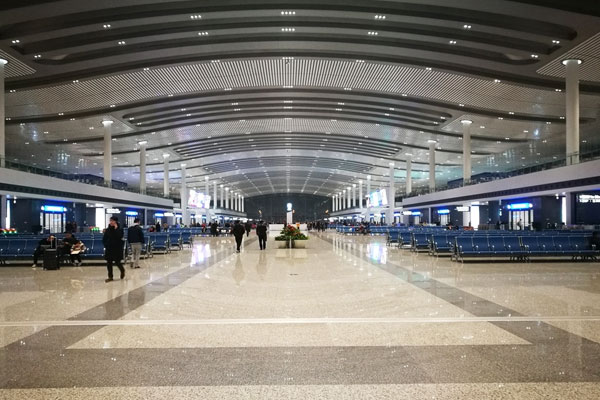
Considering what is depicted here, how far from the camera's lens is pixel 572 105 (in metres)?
24.1

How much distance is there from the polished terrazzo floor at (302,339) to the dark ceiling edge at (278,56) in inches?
742

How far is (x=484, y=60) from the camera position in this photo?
24.7 metres

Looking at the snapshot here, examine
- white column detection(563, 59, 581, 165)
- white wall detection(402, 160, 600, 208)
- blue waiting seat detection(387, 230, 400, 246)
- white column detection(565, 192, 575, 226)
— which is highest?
white column detection(563, 59, 581, 165)

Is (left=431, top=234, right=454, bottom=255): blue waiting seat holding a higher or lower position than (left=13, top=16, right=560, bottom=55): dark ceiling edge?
lower

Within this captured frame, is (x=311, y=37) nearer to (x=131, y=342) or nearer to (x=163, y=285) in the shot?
(x=163, y=285)

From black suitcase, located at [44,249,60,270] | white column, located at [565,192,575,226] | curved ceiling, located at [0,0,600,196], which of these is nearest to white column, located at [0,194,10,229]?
curved ceiling, located at [0,0,600,196]

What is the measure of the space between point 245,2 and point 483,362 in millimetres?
18618

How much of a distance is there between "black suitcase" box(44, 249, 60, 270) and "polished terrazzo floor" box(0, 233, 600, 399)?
2.79m

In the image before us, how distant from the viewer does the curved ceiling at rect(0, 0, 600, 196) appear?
20.2m

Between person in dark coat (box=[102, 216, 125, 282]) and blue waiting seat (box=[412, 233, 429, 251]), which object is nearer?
person in dark coat (box=[102, 216, 125, 282])

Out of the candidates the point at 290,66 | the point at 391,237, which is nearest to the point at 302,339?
the point at 391,237

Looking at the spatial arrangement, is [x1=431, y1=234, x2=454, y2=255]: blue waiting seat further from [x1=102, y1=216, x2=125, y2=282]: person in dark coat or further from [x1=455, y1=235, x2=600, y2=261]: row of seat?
[x1=102, y1=216, x2=125, y2=282]: person in dark coat

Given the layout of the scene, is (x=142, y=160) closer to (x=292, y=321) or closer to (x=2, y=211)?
(x=2, y=211)

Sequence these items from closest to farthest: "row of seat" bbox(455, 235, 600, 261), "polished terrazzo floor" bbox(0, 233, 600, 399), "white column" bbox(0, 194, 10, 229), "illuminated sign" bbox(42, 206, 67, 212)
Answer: "polished terrazzo floor" bbox(0, 233, 600, 399), "row of seat" bbox(455, 235, 600, 261), "white column" bbox(0, 194, 10, 229), "illuminated sign" bbox(42, 206, 67, 212)
